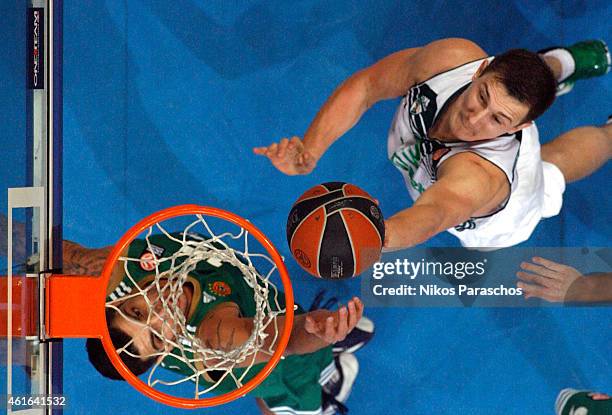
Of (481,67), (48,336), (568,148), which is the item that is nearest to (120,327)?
(48,336)

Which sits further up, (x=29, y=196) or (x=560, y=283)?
(x=29, y=196)

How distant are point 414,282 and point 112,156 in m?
1.32

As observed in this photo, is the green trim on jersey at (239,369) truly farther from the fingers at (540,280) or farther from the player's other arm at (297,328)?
the fingers at (540,280)

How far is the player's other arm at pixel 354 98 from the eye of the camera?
2855 millimetres

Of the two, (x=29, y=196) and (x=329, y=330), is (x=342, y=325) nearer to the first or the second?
(x=329, y=330)

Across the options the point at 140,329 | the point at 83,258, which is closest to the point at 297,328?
the point at 140,329

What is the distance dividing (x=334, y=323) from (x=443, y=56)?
1.16 m

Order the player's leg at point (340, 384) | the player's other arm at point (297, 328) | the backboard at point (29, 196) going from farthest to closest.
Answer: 1. the player's leg at point (340, 384)
2. the player's other arm at point (297, 328)
3. the backboard at point (29, 196)

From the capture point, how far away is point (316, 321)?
2709mm

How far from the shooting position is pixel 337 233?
2.14 meters

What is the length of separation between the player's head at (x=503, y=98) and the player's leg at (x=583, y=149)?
0.24 meters

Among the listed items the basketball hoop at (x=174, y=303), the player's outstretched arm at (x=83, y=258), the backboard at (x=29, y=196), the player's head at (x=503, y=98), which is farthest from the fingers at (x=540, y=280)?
the backboard at (x=29, y=196)

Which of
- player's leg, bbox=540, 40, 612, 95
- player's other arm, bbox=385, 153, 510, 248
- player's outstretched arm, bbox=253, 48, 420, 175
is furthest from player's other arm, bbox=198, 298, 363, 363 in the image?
player's leg, bbox=540, 40, 612, 95

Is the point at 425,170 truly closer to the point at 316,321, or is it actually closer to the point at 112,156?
the point at 316,321
